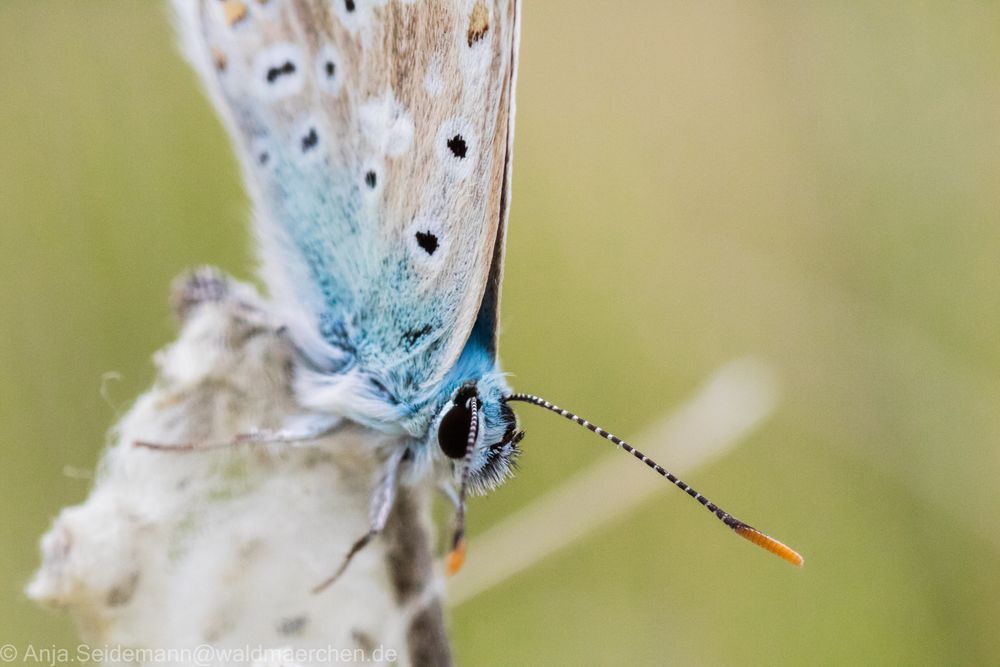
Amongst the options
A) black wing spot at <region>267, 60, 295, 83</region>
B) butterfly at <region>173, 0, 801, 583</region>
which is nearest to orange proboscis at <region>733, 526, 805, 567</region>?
butterfly at <region>173, 0, 801, 583</region>

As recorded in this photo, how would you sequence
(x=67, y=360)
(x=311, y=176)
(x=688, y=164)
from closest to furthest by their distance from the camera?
(x=311, y=176) < (x=67, y=360) < (x=688, y=164)

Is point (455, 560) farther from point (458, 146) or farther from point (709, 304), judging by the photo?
point (709, 304)

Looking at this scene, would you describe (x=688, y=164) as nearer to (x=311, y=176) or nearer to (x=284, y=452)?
(x=311, y=176)

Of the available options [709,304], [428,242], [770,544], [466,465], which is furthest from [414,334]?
[709,304]

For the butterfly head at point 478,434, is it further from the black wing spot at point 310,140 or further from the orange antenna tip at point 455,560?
the black wing spot at point 310,140

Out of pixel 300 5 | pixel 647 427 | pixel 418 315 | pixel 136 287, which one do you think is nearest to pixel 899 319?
pixel 647 427

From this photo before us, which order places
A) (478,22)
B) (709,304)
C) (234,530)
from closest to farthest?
(234,530), (478,22), (709,304)

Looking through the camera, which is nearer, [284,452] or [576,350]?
[284,452]
